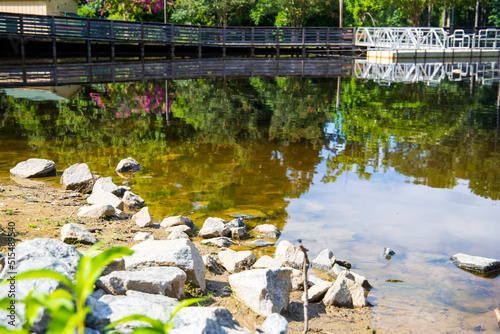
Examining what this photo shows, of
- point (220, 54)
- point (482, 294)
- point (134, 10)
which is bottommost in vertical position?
point (482, 294)

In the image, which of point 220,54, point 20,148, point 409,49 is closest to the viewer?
point 20,148

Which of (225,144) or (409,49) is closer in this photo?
(225,144)

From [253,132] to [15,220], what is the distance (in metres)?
6.38

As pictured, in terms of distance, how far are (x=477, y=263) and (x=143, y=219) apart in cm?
344

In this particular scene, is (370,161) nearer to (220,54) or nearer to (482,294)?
(482,294)

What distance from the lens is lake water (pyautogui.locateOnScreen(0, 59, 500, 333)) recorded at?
482 centimetres

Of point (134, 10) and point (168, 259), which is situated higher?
point (134, 10)

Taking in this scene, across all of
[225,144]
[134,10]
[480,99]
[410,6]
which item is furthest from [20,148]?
[410,6]

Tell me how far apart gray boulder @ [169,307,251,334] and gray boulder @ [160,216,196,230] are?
286 centimetres

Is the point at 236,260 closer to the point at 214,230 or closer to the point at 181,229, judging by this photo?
the point at 214,230

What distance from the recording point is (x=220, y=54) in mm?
35906

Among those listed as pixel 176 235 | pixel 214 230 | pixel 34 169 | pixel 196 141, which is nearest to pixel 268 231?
pixel 214 230

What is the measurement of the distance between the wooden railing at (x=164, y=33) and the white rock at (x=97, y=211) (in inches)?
770

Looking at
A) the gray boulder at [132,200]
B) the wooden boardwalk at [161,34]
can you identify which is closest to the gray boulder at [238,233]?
the gray boulder at [132,200]
